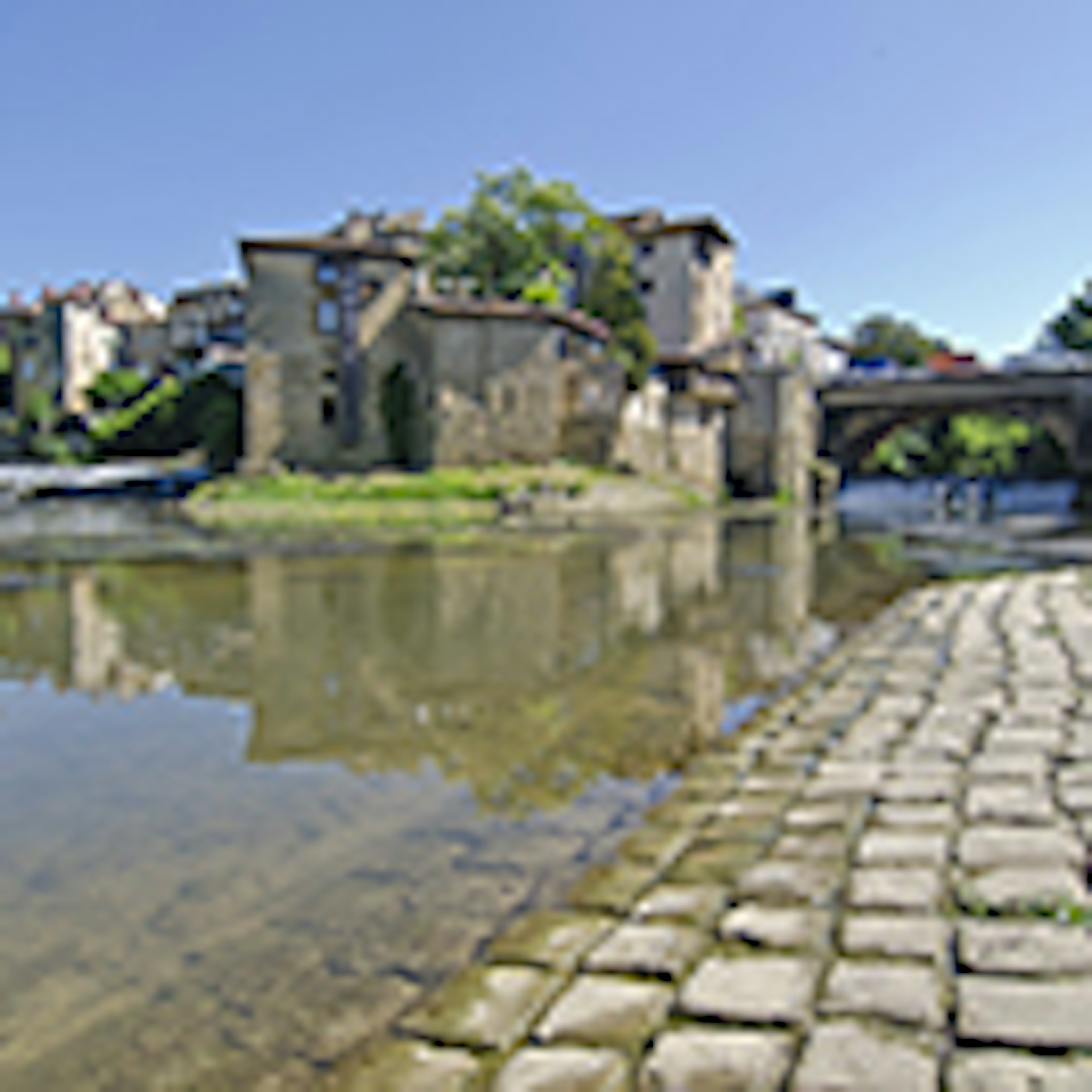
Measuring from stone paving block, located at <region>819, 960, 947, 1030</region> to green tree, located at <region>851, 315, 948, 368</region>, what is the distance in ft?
321

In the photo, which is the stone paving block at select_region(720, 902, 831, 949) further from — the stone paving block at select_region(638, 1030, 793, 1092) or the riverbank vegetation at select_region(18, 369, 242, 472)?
the riverbank vegetation at select_region(18, 369, 242, 472)

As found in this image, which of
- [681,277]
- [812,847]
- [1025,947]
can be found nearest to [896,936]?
[1025,947]

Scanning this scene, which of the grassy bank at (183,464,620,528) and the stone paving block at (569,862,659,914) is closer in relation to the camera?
the stone paving block at (569,862,659,914)

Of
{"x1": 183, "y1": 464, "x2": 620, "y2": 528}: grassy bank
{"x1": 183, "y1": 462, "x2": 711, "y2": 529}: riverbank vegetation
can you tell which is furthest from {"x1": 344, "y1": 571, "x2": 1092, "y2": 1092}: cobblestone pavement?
{"x1": 183, "y1": 464, "x2": 620, "y2": 528}: grassy bank

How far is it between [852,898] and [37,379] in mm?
76879

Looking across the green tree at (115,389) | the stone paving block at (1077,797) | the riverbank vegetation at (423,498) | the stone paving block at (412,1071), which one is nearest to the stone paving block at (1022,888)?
the stone paving block at (1077,797)

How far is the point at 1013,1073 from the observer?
250 centimetres


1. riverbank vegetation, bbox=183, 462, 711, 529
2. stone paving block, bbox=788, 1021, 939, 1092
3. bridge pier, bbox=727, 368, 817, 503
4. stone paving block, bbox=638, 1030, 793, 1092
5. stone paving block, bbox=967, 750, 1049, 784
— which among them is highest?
bridge pier, bbox=727, 368, 817, 503

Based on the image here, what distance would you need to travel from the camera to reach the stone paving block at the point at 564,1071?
8.66 ft

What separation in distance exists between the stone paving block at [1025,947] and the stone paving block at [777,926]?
1.63 ft

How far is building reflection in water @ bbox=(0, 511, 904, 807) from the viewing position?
20.6 ft

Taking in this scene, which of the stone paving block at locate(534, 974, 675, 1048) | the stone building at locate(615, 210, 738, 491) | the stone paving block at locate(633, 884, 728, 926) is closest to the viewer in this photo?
the stone paving block at locate(534, 974, 675, 1048)

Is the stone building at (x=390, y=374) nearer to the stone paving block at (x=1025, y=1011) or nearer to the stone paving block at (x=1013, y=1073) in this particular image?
the stone paving block at (x=1025, y=1011)

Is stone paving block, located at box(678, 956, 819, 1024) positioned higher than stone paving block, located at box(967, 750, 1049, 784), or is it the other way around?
stone paving block, located at box(967, 750, 1049, 784)
